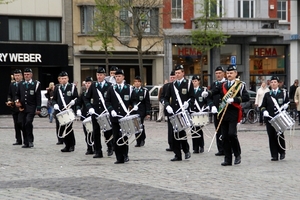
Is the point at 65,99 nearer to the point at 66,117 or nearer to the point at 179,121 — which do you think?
the point at 66,117

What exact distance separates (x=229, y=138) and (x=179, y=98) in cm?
165

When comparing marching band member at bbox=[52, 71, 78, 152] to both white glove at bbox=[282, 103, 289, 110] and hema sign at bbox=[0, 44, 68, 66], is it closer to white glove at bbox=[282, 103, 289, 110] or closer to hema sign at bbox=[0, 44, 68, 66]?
white glove at bbox=[282, 103, 289, 110]

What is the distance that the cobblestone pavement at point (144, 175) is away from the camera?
11.9 metres

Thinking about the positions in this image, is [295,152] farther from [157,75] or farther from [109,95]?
[157,75]

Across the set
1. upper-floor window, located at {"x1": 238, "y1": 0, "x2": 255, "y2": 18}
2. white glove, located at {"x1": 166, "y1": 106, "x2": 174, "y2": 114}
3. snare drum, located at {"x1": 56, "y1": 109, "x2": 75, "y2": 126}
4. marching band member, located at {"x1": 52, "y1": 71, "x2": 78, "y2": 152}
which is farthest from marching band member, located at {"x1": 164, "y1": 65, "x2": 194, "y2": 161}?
upper-floor window, located at {"x1": 238, "y1": 0, "x2": 255, "y2": 18}

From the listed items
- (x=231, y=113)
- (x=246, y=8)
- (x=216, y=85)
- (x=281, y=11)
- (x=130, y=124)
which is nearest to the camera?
(x=231, y=113)

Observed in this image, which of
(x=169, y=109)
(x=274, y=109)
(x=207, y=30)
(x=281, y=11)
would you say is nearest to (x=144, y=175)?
(x=169, y=109)

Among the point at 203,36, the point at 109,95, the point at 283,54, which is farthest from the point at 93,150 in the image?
the point at 283,54

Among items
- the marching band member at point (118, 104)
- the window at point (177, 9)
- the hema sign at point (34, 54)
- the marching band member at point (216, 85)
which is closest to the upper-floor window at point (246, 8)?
the window at point (177, 9)

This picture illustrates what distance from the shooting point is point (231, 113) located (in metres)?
16.2

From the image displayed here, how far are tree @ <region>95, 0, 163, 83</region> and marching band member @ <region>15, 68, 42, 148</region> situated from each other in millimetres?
21649

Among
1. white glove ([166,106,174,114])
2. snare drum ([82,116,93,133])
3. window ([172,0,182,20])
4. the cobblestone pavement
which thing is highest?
window ([172,0,182,20])

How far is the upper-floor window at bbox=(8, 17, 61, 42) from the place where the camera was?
45.9 meters

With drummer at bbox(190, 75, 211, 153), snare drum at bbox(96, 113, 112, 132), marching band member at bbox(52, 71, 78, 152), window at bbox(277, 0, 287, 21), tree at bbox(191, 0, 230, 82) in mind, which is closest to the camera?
snare drum at bbox(96, 113, 112, 132)
